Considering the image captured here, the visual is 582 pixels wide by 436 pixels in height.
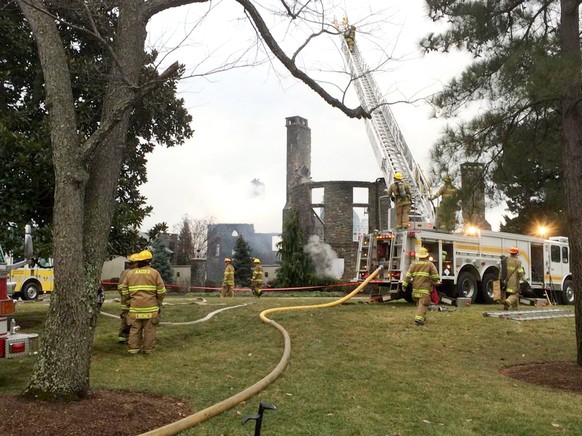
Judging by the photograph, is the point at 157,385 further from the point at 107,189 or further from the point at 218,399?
the point at 107,189

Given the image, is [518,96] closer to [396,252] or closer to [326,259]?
[396,252]

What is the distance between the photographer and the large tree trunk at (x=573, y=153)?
6.53 m

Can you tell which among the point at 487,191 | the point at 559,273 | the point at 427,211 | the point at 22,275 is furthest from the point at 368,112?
the point at 22,275

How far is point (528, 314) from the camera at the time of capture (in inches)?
446

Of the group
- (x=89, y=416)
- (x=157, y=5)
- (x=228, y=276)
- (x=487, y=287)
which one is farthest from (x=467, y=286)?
(x=89, y=416)

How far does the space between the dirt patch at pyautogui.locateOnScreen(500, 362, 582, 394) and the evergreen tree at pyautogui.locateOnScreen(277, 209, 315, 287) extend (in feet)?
61.0

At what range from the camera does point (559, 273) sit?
16672 mm

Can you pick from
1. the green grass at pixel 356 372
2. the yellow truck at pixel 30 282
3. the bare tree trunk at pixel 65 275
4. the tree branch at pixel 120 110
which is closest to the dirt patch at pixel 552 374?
the green grass at pixel 356 372

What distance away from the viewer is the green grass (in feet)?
14.8

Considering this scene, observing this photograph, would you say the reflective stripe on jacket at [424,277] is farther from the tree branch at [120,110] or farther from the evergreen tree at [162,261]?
the evergreen tree at [162,261]

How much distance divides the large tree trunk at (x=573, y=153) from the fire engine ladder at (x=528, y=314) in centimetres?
404

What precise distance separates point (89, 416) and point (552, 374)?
5.25 metres

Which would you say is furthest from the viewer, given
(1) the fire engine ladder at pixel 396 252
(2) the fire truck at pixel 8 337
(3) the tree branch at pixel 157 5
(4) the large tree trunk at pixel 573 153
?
(1) the fire engine ladder at pixel 396 252

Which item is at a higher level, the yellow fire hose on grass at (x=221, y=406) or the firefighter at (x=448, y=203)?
the firefighter at (x=448, y=203)
